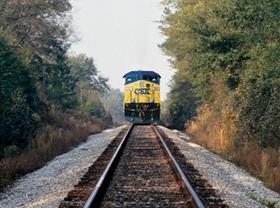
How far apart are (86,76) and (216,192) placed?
6985 cm

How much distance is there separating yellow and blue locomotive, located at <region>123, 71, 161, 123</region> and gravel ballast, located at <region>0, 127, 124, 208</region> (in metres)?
20.4

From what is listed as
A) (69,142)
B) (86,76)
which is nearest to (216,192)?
(69,142)

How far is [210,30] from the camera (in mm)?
23906

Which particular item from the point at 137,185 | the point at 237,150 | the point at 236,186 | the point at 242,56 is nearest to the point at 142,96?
the point at 242,56

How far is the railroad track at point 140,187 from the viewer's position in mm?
8906

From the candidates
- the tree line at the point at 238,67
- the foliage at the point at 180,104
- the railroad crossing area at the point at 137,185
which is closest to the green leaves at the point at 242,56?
the tree line at the point at 238,67

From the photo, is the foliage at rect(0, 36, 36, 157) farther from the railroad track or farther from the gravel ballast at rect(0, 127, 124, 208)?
the railroad track

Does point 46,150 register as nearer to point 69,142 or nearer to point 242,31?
point 69,142

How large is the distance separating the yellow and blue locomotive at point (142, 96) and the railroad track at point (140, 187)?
21.3 meters

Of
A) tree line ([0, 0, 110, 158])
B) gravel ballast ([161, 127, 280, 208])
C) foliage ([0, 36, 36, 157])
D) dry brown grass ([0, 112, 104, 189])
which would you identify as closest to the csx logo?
tree line ([0, 0, 110, 158])

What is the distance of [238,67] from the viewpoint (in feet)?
78.8

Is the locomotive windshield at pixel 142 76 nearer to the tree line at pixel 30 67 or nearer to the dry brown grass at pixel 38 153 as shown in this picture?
the tree line at pixel 30 67

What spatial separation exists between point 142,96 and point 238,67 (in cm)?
1385

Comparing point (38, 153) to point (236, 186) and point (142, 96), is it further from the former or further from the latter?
point (142, 96)
